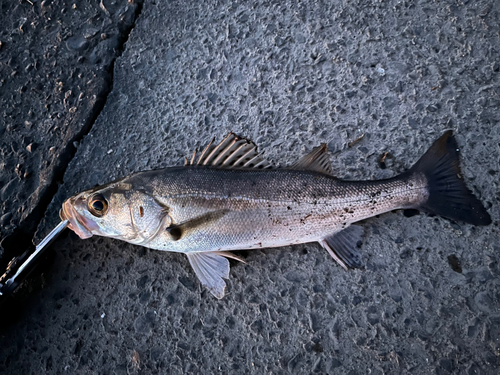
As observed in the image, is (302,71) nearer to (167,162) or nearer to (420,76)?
(420,76)

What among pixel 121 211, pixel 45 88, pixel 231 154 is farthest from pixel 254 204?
pixel 45 88

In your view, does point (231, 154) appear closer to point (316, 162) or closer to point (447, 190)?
point (316, 162)

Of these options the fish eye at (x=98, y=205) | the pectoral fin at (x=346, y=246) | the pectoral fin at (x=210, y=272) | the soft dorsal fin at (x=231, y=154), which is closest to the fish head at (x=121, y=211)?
the fish eye at (x=98, y=205)

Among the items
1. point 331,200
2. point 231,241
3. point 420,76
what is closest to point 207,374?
point 231,241

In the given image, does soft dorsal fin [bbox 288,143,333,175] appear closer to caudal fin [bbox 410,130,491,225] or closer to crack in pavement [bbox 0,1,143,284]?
caudal fin [bbox 410,130,491,225]

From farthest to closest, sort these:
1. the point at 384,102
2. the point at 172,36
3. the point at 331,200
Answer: the point at 172,36 < the point at 384,102 < the point at 331,200

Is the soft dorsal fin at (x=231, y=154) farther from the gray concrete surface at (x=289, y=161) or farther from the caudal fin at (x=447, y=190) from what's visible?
the caudal fin at (x=447, y=190)
